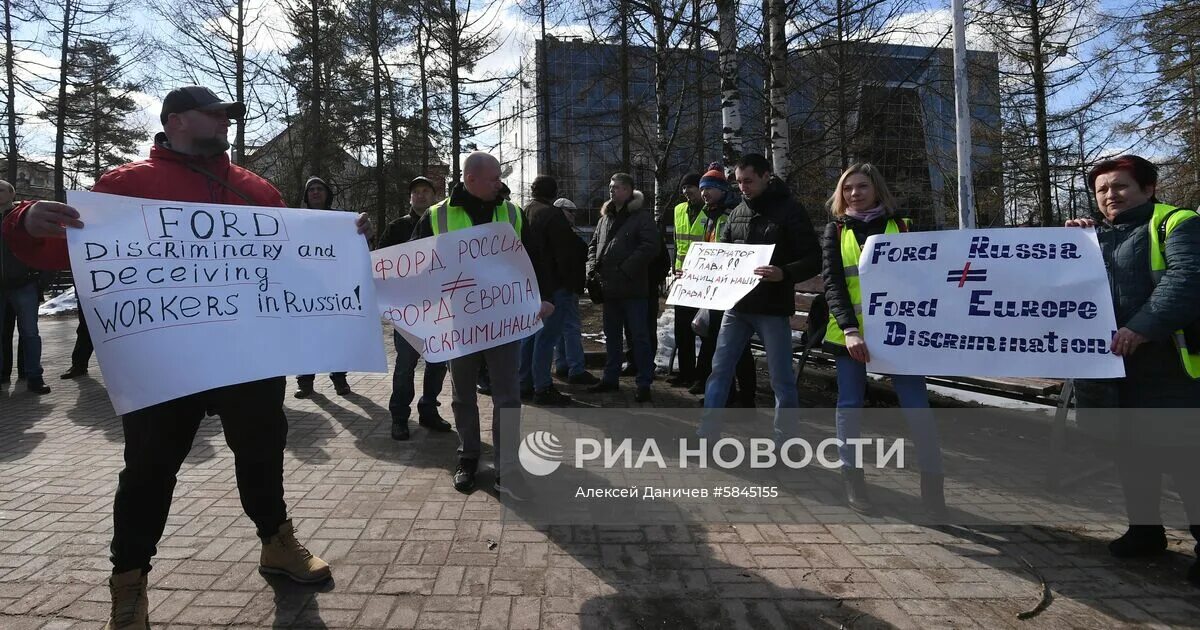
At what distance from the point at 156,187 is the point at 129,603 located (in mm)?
1496

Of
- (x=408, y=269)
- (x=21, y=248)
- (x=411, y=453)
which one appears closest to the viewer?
(x=21, y=248)

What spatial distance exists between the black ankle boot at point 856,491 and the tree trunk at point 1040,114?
1883 centimetres

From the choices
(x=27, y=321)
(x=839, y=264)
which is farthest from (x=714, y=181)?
(x=27, y=321)

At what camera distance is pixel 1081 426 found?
126 inches

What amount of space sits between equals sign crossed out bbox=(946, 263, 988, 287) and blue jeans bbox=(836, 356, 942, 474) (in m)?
0.55

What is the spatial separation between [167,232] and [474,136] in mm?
17190

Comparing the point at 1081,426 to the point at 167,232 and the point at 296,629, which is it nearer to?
the point at 296,629

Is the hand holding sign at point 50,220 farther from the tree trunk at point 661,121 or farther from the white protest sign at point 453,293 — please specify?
the tree trunk at point 661,121

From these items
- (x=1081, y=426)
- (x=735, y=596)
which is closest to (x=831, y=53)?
(x=1081, y=426)

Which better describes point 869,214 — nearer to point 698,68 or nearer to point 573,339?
point 573,339

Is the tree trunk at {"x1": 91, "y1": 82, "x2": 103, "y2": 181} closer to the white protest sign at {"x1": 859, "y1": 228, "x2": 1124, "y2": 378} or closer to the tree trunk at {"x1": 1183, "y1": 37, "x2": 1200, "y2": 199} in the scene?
the white protest sign at {"x1": 859, "y1": 228, "x2": 1124, "y2": 378}

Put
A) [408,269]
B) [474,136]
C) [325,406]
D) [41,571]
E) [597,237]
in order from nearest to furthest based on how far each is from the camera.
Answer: [41,571] → [408,269] → [325,406] → [597,237] → [474,136]

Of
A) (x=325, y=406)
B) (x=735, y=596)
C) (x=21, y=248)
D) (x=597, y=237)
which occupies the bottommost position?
(x=735, y=596)

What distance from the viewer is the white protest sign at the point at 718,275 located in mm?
4348
